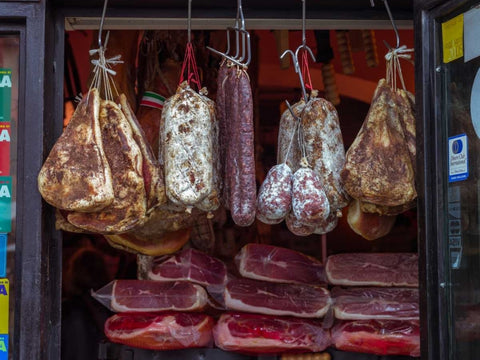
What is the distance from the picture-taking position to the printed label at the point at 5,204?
3498 mm

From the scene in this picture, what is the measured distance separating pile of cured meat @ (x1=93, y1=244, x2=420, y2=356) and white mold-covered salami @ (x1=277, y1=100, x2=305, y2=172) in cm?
106

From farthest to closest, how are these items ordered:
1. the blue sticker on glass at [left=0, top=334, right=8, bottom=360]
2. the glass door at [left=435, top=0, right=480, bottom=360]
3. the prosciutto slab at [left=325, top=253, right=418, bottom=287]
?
1. the prosciutto slab at [left=325, top=253, right=418, bottom=287]
2. the blue sticker on glass at [left=0, top=334, right=8, bottom=360]
3. the glass door at [left=435, top=0, right=480, bottom=360]

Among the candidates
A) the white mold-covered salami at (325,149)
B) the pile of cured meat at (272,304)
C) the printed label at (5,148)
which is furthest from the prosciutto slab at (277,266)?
the printed label at (5,148)

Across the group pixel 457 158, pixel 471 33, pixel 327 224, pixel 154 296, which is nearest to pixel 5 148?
pixel 154 296

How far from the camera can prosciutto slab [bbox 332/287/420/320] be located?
4.25m

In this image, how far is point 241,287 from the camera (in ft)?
14.4

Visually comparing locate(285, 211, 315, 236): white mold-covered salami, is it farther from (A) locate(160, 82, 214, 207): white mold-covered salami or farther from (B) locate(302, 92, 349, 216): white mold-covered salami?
(A) locate(160, 82, 214, 207): white mold-covered salami

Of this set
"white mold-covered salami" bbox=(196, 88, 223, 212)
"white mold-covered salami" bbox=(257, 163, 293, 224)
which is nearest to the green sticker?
"white mold-covered salami" bbox=(196, 88, 223, 212)

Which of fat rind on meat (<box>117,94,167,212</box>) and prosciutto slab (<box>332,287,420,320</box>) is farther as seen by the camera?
prosciutto slab (<box>332,287,420,320</box>)

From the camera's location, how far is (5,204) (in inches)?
138

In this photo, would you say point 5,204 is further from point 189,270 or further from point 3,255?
point 189,270

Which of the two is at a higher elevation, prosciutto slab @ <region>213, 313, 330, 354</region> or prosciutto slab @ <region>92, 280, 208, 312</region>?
prosciutto slab @ <region>92, 280, 208, 312</region>

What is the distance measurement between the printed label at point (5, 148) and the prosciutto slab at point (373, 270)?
2060 mm

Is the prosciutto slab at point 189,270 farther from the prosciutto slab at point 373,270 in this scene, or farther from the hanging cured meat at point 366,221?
the hanging cured meat at point 366,221
